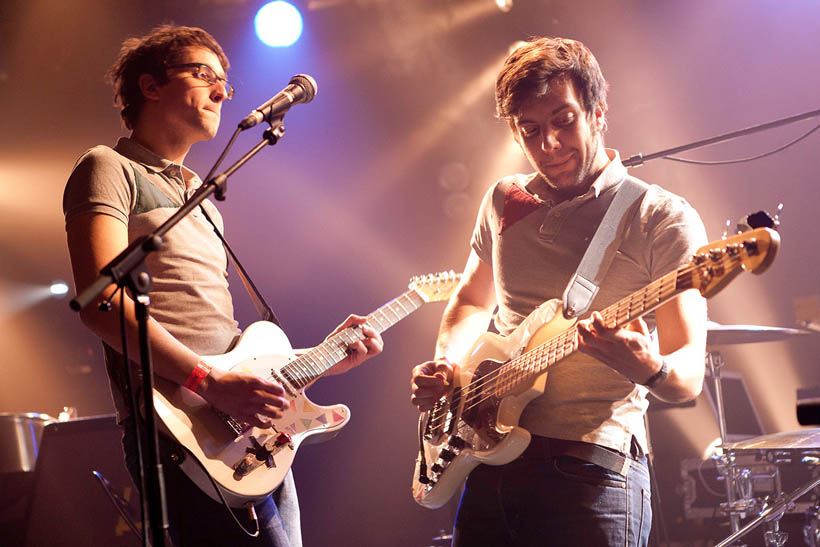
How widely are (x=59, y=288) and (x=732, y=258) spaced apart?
7.88m

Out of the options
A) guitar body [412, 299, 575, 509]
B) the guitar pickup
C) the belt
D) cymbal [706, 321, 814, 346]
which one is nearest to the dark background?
cymbal [706, 321, 814, 346]

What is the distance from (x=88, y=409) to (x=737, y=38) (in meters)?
7.43

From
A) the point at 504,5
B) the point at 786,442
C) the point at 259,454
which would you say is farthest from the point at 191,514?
the point at 504,5

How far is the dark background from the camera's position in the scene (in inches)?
253

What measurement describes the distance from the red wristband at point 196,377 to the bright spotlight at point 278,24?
4.82 m

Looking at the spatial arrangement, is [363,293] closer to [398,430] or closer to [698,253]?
[398,430]

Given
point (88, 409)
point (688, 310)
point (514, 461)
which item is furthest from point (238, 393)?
point (88, 409)

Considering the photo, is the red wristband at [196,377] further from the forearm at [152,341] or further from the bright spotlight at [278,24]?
the bright spotlight at [278,24]

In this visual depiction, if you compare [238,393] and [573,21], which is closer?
[238,393]

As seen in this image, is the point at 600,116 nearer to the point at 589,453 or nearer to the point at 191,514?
the point at 589,453

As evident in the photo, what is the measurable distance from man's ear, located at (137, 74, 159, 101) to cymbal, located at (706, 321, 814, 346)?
3.41 m

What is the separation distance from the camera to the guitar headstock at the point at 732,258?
6.37 ft

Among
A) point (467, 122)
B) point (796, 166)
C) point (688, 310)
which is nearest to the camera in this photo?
point (688, 310)

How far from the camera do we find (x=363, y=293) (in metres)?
6.78
